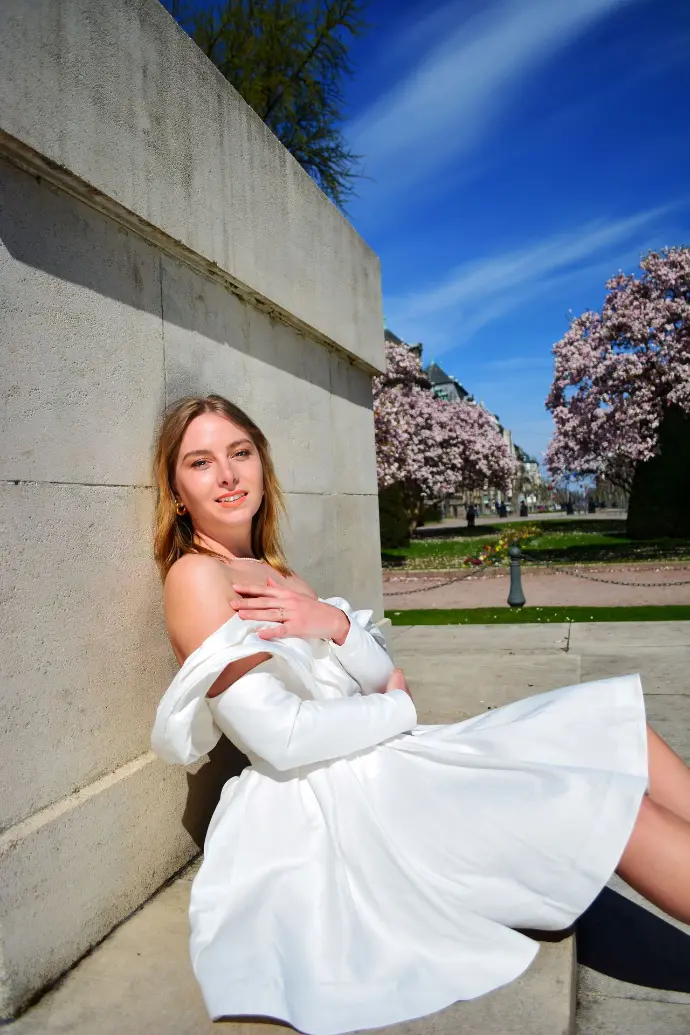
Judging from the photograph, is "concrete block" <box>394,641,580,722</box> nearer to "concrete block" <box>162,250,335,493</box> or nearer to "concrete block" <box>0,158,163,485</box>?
"concrete block" <box>162,250,335,493</box>

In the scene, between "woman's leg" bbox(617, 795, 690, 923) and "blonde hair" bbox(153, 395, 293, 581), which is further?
"blonde hair" bbox(153, 395, 293, 581)

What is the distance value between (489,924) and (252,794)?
0.72 m

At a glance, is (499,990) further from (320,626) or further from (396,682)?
(320,626)

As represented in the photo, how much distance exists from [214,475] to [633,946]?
199 centimetres

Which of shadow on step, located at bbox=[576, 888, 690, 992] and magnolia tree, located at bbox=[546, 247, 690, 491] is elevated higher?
magnolia tree, located at bbox=[546, 247, 690, 491]

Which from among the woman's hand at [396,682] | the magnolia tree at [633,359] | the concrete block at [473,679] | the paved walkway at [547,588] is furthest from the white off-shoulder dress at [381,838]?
the magnolia tree at [633,359]

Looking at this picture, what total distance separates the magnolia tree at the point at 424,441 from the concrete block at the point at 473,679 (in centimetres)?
2019

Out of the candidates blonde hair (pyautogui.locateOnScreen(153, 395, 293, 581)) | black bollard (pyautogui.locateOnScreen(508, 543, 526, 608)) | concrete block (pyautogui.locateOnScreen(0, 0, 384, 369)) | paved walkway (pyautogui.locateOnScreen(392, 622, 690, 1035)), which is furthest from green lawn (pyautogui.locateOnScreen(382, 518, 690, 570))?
blonde hair (pyautogui.locateOnScreen(153, 395, 293, 581))

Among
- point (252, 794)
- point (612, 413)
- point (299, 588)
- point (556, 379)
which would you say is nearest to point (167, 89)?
point (299, 588)

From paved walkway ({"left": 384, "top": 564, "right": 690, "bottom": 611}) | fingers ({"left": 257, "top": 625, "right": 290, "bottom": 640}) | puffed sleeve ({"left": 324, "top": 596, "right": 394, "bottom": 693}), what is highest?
fingers ({"left": 257, "top": 625, "right": 290, "bottom": 640})

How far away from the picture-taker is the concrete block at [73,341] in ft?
6.95

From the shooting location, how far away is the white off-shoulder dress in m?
1.88

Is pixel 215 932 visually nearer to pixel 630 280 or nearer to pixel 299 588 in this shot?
pixel 299 588

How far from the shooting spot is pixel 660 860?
1.88 metres
